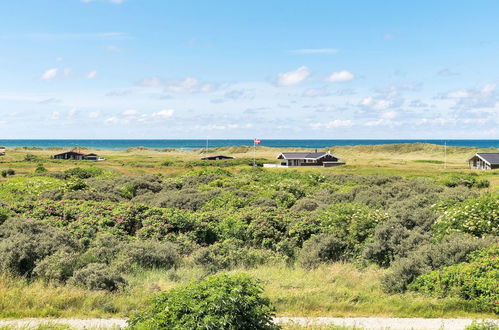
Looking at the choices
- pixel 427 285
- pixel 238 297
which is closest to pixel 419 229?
pixel 427 285

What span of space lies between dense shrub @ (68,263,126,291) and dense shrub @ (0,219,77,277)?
1.69 meters

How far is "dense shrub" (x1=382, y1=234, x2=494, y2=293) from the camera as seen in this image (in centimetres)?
1175

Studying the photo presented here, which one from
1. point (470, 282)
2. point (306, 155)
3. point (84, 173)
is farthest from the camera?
point (306, 155)

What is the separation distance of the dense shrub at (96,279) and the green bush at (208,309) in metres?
4.52

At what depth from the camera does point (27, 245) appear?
12.7 meters

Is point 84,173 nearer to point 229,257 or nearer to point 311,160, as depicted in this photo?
point 229,257

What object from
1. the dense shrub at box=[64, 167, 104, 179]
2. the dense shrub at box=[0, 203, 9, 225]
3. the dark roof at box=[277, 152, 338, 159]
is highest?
the dark roof at box=[277, 152, 338, 159]

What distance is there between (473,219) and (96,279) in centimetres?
1269

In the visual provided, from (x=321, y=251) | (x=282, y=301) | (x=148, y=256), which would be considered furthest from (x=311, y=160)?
(x=282, y=301)

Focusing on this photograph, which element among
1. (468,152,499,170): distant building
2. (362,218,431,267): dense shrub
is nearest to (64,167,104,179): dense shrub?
(362,218,431,267): dense shrub

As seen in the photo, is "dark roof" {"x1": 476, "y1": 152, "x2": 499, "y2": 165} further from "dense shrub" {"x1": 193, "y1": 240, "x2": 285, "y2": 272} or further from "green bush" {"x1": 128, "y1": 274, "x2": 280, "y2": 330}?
"green bush" {"x1": 128, "y1": 274, "x2": 280, "y2": 330}

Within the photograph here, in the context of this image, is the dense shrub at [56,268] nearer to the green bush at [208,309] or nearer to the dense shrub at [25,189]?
the green bush at [208,309]

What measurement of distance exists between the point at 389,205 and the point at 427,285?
38.4 ft

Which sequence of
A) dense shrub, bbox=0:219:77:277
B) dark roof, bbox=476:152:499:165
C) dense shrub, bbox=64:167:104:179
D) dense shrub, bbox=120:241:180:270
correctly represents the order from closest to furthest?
dense shrub, bbox=0:219:77:277
dense shrub, bbox=120:241:180:270
dense shrub, bbox=64:167:104:179
dark roof, bbox=476:152:499:165
